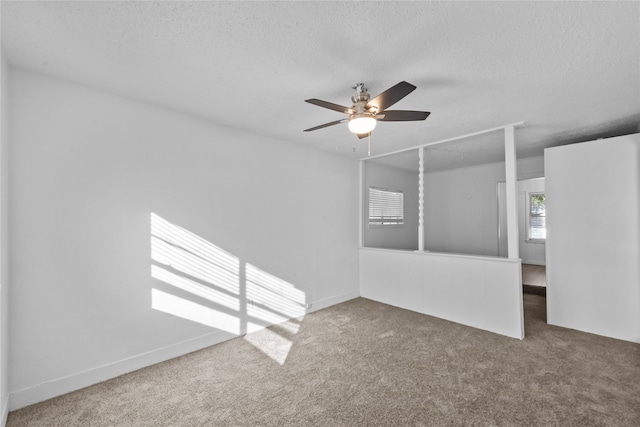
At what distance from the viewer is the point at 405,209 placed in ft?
20.3

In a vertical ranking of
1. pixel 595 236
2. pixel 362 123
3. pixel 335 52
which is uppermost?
pixel 335 52

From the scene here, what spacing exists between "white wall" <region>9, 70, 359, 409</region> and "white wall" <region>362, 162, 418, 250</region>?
1877 mm

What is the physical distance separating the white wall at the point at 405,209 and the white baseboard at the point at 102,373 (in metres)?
3.19

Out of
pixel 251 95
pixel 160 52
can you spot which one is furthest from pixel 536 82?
pixel 160 52

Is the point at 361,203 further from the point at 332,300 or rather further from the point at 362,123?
the point at 362,123

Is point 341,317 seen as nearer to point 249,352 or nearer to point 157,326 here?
point 249,352

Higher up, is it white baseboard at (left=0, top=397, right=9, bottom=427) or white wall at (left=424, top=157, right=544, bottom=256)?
white wall at (left=424, top=157, right=544, bottom=256)

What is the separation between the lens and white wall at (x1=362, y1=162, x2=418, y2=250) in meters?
5.23

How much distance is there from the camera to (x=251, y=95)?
2533 mm

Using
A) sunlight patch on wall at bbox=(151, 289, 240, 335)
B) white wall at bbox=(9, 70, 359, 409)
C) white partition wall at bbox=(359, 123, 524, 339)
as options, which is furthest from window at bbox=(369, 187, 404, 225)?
sunlight patch on wall at bbox=(151, 289, 240, 335)

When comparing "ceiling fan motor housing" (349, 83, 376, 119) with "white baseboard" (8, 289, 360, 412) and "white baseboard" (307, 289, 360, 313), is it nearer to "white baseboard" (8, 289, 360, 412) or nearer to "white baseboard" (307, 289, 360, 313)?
"white baseboard" (8, 289, 360, 412)

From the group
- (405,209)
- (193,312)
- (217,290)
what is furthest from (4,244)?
(405,209)

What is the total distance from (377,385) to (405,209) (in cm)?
445

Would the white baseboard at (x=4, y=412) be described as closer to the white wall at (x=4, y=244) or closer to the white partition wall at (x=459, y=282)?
the white wall at (x=4, y=244)
